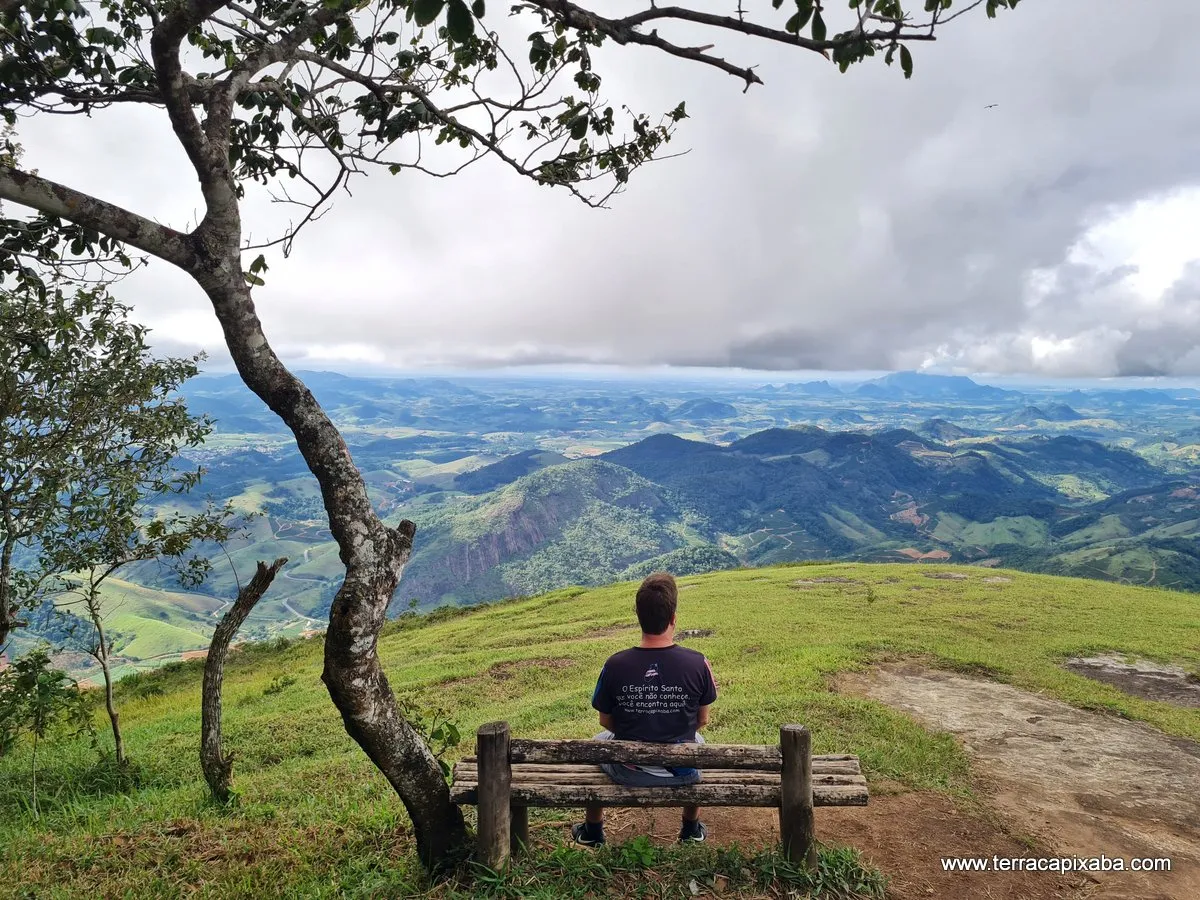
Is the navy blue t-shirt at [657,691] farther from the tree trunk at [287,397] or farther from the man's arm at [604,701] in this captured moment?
the tree trunk at [287,397]

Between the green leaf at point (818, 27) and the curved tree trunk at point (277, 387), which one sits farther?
the curved tree trunk at point (277, 387)

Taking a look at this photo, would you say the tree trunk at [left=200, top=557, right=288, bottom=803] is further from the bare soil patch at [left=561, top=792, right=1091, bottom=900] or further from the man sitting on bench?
the bare soil patch at [left=561, top=792, right=1091, bottom=900]

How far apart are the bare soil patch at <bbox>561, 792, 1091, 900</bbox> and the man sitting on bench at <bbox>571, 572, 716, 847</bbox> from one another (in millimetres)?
1931

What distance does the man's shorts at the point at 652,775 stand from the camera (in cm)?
604

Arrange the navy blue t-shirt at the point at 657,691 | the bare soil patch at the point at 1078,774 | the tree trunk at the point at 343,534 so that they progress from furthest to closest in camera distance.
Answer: the bare soil patch at the point at 1078,774
the navy blue t-shirt at the point at 657,691
the tree trunk at the point at 343,534

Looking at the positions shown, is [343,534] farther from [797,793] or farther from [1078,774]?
[1078,774]

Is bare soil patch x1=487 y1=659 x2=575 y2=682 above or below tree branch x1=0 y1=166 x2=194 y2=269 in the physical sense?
below

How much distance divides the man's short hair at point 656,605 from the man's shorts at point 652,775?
1.24 m

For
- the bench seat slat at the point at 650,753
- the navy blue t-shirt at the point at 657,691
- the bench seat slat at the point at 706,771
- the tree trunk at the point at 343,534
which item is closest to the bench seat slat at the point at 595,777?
the bench seat slat at the point at 706,771

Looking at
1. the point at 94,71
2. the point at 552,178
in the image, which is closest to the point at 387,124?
the point at 552,178

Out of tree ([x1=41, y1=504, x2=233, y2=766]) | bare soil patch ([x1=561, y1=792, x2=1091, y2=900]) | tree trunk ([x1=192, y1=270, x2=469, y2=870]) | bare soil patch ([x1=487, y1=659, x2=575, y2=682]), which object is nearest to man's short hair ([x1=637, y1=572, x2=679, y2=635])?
tree trunk ([x1=192, y1=270, x2=469, y2=870])

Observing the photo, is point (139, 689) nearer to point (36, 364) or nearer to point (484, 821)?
point (36, 364)

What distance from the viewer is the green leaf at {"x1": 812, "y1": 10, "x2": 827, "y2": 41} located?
401cm

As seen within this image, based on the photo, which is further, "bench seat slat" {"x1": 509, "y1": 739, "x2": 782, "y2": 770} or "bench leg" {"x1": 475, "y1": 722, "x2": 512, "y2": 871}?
"bench leg" {"x1": 475, "y1": 722, "x2": 512, "y2": 871}
